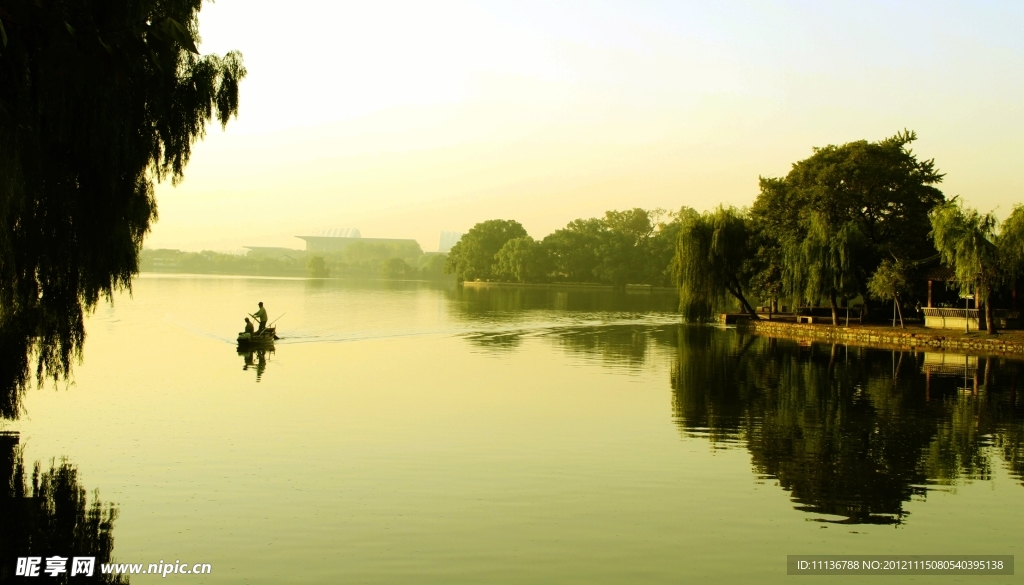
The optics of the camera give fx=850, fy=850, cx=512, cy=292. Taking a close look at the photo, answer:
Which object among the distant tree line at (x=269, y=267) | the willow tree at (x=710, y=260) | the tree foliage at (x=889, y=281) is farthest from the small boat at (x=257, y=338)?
the distant tree line at (x=269, y=267)

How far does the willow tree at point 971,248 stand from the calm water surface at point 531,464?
8.25 metres

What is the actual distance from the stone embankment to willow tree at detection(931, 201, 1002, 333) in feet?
4.99

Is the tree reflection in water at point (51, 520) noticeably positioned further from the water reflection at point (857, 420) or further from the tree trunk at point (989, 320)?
the tree trunk at point (989, 320)

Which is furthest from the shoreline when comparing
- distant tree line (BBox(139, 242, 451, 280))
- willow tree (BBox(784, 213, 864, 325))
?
willow tree (BBox(784, 213, 864, 325))

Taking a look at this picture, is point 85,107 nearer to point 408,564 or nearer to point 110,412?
point 408,564

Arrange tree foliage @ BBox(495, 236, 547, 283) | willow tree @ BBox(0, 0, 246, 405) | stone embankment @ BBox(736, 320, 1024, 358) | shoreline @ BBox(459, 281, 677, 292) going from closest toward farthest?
willow tree @ BBox(0, 0, 246, 405) < stone embankment @ BBox(736, 320, 1024, 358) < shoreline @ BBox(459, 281, 677, 292) < tree foliage @ BBox(495, 236, 547, 283)

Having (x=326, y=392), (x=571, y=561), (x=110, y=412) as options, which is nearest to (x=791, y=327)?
(x=326, y=392)

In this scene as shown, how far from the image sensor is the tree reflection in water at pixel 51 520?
22.9 ft

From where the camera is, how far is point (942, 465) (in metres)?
11.2

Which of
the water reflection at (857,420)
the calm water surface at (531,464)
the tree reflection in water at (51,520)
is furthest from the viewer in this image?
the water reflection at (857,420)

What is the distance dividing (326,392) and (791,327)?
82.0 feet

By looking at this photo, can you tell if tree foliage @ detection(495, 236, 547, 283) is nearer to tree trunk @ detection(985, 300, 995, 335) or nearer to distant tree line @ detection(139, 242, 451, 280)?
distant tree line @ detection(139, 242, 451, 280)

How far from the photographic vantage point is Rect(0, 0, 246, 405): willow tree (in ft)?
26.0

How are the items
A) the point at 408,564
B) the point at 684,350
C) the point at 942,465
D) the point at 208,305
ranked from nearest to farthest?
the point at 408,564 → the point at 942,465 → the point at 684,350 → the point at 208,305
